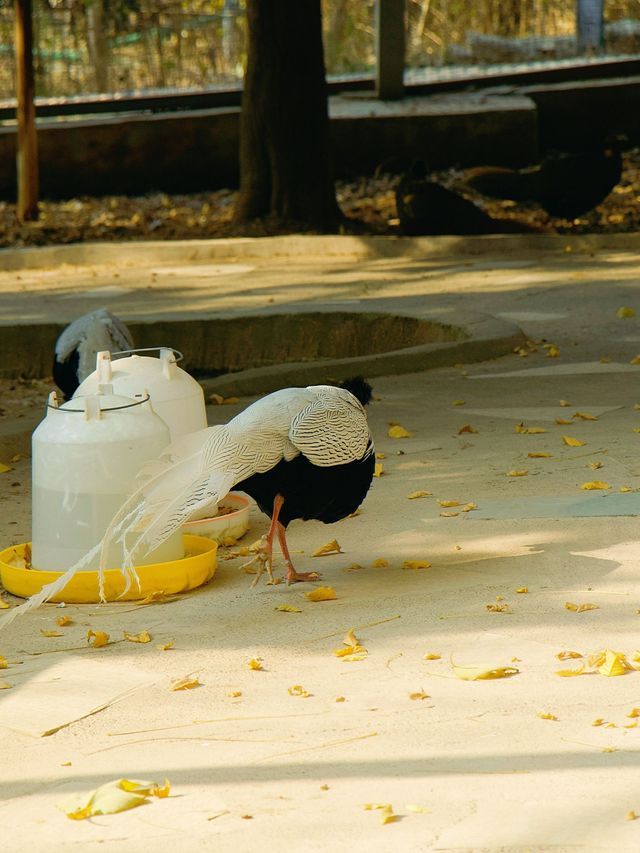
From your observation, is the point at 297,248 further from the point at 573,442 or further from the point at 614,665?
the point at 614,665

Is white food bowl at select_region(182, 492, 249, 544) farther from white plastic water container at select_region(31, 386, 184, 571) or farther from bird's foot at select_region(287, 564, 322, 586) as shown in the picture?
bird's foot at select_region(287, 564, 322, 586)

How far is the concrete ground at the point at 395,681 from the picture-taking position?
232 cm

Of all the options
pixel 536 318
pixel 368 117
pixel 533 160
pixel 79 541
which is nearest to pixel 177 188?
pixel 368 117

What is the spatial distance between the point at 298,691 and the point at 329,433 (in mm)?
968

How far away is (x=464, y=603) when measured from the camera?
11.9 ft

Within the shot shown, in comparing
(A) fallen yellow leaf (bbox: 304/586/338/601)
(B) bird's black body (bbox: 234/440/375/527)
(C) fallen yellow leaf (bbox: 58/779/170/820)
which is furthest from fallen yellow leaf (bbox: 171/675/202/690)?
(B) bird's black body (bbox: 234/440/375/527)

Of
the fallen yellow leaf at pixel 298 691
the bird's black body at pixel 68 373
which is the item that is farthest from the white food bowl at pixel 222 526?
the bird's black body at pixel 68 373

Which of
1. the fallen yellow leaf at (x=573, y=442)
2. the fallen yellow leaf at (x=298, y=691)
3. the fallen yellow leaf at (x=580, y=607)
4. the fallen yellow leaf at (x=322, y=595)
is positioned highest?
→ the fallen yellow leaf at (x=580, y=607)

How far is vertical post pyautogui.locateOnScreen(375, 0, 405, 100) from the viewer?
1561 cm

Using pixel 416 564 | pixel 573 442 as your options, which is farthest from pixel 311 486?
pixel 573 442

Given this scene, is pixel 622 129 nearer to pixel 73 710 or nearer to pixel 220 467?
pixel 220 467

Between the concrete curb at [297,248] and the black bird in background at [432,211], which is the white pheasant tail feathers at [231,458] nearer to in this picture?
the concrete curb at [297,248]

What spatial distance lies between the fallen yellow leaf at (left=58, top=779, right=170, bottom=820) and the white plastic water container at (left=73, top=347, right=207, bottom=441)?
7.46 ft

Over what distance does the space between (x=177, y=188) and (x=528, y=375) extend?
867 cm
